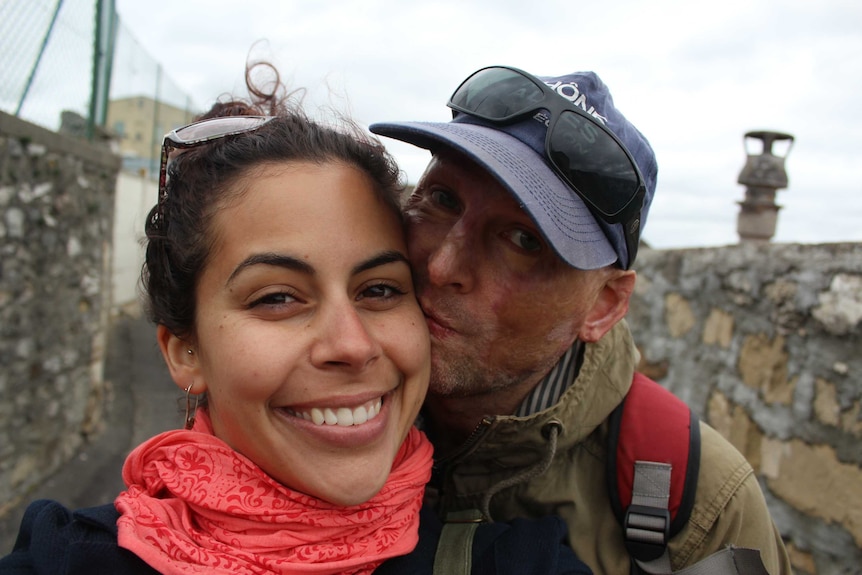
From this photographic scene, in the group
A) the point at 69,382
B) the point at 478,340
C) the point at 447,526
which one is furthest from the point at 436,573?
the point at 69,382

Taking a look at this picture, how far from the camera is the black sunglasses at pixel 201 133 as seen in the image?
1.50m

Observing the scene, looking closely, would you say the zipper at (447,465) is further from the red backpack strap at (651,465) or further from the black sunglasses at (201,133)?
the black sunglasses at (201,133)

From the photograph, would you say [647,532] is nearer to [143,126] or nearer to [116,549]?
[116,549]

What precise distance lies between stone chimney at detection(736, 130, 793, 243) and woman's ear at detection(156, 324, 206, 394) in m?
4.23

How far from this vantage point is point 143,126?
848 cm

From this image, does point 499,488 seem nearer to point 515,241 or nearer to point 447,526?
point 447,526

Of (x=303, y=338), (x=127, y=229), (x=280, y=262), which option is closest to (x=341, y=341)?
(x=303, y=338)

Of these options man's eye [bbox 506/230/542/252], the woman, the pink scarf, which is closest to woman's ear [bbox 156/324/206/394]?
the woman

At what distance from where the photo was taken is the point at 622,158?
4.81ft

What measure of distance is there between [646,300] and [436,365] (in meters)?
3.22

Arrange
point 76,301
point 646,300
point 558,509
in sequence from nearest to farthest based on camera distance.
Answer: point 558,509, point 646,300, point 76,301

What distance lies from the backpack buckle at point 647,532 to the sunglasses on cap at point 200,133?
128cm

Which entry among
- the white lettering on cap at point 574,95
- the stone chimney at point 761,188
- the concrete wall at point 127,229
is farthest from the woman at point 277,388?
the concrete wall at point 127,229

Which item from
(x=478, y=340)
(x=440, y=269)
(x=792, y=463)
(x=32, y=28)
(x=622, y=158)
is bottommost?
(x=792, y=463)
